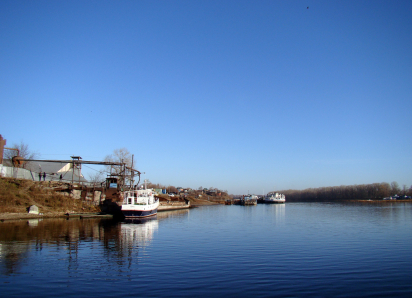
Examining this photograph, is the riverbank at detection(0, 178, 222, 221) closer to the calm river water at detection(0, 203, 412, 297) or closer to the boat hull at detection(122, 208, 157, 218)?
the boat hull at detection(122, 208, 157, 218)

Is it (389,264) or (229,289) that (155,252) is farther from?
(389,264)

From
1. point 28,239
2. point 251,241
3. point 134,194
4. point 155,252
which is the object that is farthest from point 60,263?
point 134,194

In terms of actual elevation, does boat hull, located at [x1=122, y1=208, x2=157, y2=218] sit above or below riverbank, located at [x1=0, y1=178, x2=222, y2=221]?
below

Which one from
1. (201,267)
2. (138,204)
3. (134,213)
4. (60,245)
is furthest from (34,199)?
(201,267)

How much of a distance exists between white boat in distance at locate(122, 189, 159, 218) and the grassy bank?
757cm

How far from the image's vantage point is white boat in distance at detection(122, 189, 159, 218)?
4419 cm

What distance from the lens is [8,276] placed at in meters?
13.3

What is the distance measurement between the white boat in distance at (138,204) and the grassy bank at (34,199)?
24.9 ft

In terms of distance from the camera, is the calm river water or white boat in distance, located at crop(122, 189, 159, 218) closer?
the calm river water

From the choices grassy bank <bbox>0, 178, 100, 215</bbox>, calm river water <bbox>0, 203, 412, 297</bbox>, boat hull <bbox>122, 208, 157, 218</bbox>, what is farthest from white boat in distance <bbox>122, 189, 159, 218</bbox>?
calm river water <bbox>0, 203, 412, 297</bbox>

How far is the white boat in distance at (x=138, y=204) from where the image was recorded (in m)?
44.2

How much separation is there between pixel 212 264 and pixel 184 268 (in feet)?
5.82

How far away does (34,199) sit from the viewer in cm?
4328

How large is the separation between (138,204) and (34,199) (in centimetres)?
1486
